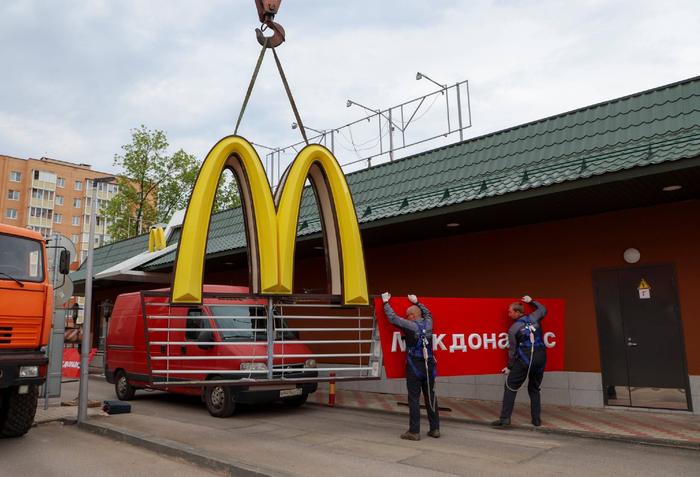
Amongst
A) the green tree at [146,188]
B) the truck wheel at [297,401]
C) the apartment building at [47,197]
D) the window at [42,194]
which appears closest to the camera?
the truck wheel at [297,401]

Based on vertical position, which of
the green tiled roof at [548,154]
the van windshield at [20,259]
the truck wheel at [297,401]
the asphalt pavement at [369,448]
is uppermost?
the green tiled roof at [548,154]

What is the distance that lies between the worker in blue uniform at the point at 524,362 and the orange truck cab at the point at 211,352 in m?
3.14

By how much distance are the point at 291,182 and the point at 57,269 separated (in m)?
5.13

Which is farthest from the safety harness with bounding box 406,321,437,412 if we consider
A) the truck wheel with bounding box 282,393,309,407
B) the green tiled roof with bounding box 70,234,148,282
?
the green tiled roof with bounding box 70,234,148,282

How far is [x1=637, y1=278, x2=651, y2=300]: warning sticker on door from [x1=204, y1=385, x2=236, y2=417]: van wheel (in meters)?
7.48

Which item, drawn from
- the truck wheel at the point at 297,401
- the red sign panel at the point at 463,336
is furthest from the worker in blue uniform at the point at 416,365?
the truck wheel at the point at 297,401

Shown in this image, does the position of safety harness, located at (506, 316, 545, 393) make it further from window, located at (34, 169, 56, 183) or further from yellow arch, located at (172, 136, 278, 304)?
window, located at (34, 169, 56, 183)

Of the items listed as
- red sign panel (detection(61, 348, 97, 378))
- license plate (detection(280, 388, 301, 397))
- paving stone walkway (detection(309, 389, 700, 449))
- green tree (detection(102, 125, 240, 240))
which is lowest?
paving stone walkway (detection(309, 389, 700, 449))

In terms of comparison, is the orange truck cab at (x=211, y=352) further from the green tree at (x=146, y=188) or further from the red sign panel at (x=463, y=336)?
the green tree at (x=146, y=188)

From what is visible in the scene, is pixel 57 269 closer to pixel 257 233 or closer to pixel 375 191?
pixel 257 233

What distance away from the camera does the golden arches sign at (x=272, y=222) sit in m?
6.35

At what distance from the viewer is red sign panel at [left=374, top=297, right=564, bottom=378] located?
7730 millimetres

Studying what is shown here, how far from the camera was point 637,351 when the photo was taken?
30.7 feet

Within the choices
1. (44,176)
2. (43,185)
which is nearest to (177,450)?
(43,185)
